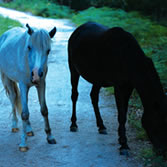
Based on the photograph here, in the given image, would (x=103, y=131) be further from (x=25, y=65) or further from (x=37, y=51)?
(x=37, y=51)

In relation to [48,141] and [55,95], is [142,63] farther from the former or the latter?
[55,95]

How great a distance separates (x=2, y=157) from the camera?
4.47 meters

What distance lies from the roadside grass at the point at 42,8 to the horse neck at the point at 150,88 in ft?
72.0

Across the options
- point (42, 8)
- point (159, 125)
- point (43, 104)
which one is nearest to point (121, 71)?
point (159, 125)

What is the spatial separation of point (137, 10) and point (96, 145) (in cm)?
1998

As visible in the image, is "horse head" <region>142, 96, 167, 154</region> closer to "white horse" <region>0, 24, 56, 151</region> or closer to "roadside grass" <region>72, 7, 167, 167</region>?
"roadside grass" <region>72, 7, 167, 167</region>

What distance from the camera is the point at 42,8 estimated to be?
86.5 ft

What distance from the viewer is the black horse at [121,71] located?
3.78 meters

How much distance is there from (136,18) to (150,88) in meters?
14.8

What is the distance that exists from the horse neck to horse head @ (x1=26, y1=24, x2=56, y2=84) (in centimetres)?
125

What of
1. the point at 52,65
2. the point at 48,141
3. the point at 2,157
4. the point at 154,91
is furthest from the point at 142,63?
the point at 52,65

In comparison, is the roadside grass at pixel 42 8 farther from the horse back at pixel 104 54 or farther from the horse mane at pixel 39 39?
the horse mane at pixel 39 39

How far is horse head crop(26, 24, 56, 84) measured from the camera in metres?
4.11

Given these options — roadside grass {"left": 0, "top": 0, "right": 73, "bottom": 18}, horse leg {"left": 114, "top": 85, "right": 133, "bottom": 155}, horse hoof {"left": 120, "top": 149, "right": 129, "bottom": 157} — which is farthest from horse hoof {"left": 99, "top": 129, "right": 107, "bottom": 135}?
roadside grass {"left": 0, "top": 0, "right": 73, "bottom": 18}
